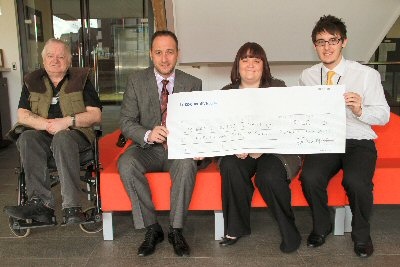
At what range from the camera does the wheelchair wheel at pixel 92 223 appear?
89.1 inches

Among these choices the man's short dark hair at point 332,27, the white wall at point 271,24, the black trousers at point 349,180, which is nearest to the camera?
the black trousers at point 349,180

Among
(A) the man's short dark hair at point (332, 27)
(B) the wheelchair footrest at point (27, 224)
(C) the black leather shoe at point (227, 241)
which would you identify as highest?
(A) the man's short dark hair at point (332, 27)

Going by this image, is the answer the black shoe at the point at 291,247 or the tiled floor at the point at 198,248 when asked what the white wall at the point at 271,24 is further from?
the black shoe at the point at 291,247

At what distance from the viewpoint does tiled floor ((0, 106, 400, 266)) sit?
204cm

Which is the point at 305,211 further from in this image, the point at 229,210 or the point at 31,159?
the point at 31,159

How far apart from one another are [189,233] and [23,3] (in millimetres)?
5064

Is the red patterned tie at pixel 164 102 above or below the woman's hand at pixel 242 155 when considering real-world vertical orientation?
above

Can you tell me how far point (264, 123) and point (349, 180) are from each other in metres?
0.55

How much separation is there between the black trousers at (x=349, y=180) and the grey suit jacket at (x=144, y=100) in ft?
3.00

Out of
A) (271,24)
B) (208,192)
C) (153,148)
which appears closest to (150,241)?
(208,192)

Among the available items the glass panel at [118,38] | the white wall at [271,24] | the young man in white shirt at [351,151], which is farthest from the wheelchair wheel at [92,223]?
the glass panel at [118,38]

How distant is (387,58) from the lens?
5930 millimetres

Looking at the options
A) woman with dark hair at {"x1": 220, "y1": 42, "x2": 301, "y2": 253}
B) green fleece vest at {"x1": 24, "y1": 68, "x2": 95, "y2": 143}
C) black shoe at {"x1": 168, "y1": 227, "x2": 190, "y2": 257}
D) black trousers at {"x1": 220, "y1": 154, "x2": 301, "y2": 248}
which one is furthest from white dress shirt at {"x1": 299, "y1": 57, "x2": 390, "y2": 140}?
green fleece vest at {"x1": 24, "y1": 68, "x2": 95, "y2": 143}

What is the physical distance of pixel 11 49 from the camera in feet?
18.7
